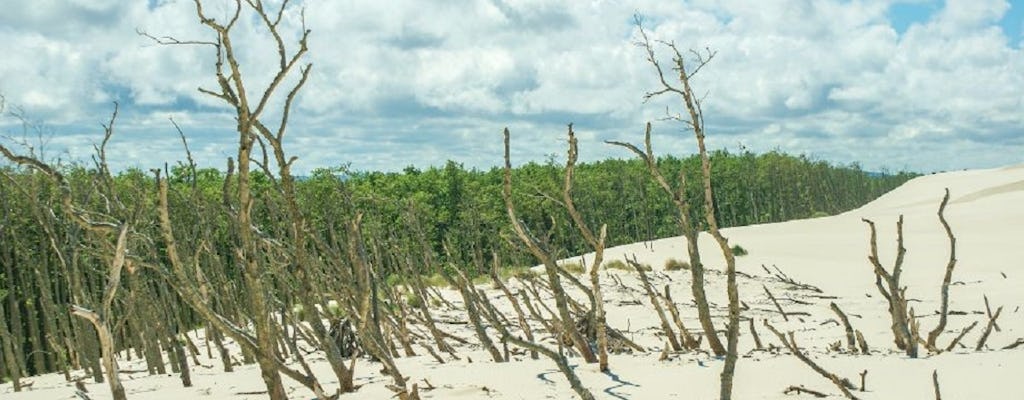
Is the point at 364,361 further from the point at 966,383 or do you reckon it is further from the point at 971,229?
the point at 971,229

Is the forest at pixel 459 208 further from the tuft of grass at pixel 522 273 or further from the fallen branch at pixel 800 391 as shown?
the fallen branch at pixel 800 391

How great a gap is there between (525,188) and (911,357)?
45.5 m

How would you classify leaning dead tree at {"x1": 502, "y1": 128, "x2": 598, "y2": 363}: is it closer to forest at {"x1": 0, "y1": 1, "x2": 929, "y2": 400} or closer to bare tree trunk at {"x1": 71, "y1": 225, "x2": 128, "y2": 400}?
forest at {"x1": 0, "y1": 1, "x2": 929, "y2": 400}

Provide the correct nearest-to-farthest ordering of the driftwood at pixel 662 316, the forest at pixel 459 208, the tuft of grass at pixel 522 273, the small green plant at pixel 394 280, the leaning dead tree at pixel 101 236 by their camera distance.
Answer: the leaning dead tree at pixel 101 236 < the driftwood at pixel 662 316 < the tuft of grass at pixel 522 273 < the small green plant at pixel 394 280 < the forest at pixel 459 208

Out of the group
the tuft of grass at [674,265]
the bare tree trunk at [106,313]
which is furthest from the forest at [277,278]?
the tuft of grass at [674,265]

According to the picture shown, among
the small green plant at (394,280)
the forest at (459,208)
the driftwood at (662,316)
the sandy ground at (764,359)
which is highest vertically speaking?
the forest at (459,208)

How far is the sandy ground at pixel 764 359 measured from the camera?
6.40m

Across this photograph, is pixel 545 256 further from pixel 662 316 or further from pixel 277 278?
pixel 277 278

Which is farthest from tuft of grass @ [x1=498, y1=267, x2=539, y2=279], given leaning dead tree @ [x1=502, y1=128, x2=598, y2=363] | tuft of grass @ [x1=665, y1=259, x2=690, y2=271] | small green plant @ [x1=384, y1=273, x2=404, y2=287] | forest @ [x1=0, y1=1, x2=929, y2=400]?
tuft of grass @ [x1=665, y1=259, x2=690, y2=271]

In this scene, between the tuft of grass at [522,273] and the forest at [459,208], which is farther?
the forest at [459,208]

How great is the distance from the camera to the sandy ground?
6402 mm

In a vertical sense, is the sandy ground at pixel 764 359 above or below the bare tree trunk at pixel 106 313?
below

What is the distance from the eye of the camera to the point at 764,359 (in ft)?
24.4

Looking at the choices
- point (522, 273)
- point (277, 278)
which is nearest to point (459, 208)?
point (522, 273)
